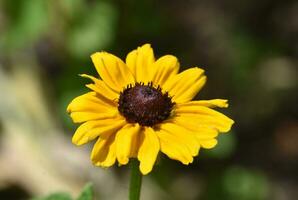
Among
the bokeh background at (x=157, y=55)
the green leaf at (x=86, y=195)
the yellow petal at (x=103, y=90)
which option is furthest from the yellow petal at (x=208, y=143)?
the bokeh background at (x=157, y=55)

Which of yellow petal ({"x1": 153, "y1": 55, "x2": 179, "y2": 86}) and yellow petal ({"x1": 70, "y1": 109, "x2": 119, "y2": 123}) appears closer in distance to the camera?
yellow petal ({"x1": 70, "y1": 109, "x2": 119, "y2": 123})

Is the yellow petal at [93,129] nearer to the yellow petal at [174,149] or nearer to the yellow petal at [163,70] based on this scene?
the yellow petal at [174,149]

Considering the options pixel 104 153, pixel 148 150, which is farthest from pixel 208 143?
pixel 104 153

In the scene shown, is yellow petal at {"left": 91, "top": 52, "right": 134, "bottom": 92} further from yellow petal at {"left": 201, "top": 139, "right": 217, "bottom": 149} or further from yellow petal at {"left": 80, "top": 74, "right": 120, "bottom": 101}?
yellow petal at {"left": 201, "top": 139, "right": 217, "bottom": 149}

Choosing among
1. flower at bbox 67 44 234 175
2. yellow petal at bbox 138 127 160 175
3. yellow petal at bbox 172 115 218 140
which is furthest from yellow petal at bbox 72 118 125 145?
yellow petal at bbox 172 115 218 140

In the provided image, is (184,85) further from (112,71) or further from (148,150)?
(148,150)

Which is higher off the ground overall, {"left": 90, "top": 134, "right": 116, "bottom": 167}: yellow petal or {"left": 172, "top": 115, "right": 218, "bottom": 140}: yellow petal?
{"left": 172, "top": 115, "right": 218, "bottom": 140}: yellow petal
